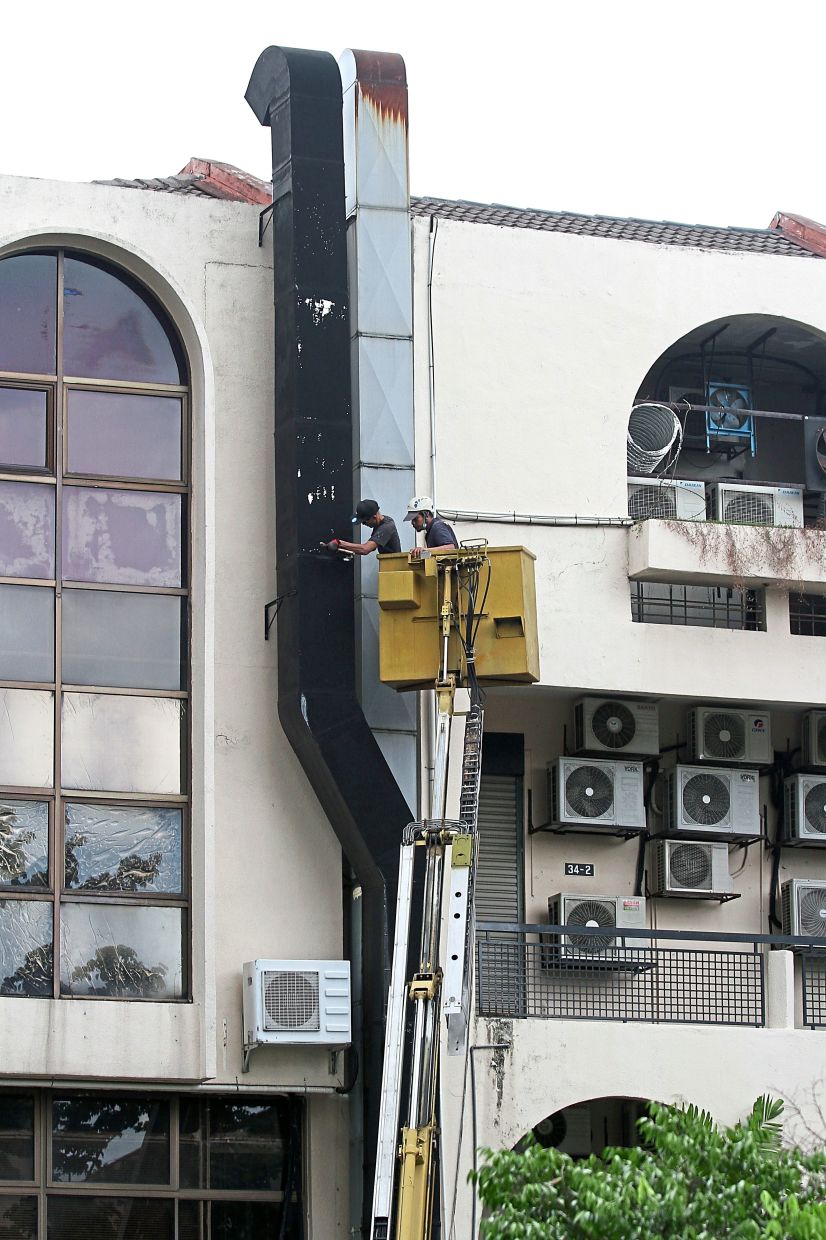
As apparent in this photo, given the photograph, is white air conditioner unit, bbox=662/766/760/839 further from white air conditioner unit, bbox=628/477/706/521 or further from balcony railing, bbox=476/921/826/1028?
white air conditioner unit, bbox=628/477/706/521

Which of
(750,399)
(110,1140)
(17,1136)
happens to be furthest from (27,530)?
(750,399)

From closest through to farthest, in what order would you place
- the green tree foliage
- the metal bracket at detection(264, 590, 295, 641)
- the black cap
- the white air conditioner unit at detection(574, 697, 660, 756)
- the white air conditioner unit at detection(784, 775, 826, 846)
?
the green tree foliage → the black cap → the metal bracket at detection(264, 590, 295, 641) → the white air conditioner unit at detection(574, 697, 660, 756) → the white air conditioner unit at detection(784, 775, 826, 846)

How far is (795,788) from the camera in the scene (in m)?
22.4

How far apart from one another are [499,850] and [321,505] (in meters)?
4.11

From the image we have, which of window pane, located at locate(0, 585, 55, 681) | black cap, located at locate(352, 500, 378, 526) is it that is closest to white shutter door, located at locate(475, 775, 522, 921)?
black cap, located at locate(352, 500, 378, 526)

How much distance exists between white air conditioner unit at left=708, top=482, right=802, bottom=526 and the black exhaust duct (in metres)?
4.04

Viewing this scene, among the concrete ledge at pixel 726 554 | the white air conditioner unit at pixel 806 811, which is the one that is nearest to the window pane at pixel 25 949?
the concrete ledge at pixel 726 554

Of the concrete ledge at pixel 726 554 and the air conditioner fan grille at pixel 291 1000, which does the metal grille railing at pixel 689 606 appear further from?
the air conditioner fan grille at pixel 291 1000

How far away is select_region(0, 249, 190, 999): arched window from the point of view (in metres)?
19.3

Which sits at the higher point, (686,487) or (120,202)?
(120,202)

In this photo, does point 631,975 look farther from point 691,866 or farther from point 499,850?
point 499,850

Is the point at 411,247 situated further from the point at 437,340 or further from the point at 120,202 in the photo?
the point at 120,202

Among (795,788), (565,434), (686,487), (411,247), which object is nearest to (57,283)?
(411,247)

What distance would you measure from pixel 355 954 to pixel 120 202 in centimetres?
687
